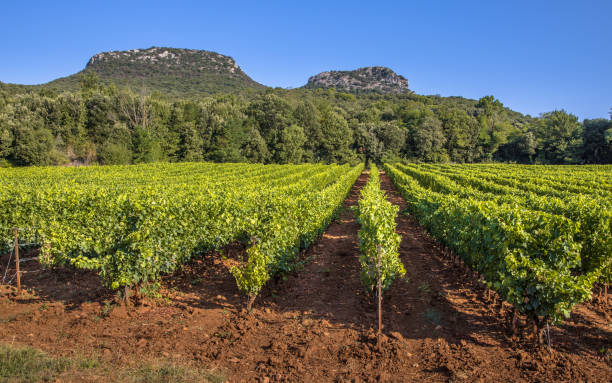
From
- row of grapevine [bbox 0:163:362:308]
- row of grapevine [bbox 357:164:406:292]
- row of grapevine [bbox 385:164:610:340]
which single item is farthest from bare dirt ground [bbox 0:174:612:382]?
row of grapevine [bbox 385:164:610:340]

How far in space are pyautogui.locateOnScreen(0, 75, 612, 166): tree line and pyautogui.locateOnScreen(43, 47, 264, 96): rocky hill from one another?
157ft

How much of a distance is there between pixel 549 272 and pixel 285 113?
70700 mm

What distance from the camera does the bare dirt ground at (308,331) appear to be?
181 inches

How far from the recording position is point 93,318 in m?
5.95

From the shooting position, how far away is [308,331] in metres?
5.69

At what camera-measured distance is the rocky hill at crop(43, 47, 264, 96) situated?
386ft

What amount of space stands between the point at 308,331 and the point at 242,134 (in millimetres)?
61154

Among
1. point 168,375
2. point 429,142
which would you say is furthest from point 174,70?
point 168,375

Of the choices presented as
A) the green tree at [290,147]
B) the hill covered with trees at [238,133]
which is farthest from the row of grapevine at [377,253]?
the green tree at [290,147]

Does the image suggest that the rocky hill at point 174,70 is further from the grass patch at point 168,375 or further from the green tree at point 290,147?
the grass patch at point 168,375

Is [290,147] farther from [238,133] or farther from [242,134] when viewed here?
[238,133]

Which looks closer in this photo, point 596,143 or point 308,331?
point 308,331

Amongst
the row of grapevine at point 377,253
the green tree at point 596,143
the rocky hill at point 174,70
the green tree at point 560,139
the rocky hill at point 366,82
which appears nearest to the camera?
the row of grapevine at point 377,253

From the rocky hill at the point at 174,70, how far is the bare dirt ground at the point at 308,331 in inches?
4460
